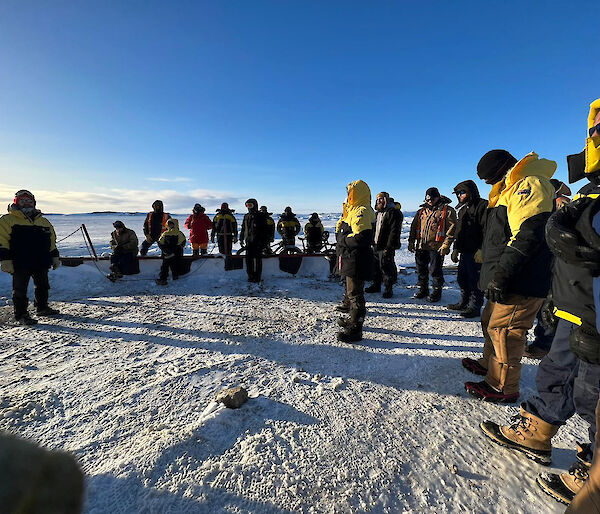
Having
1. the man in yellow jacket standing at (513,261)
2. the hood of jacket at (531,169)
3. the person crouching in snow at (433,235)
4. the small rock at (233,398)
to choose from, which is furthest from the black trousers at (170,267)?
the hood of jacket at (531,169)

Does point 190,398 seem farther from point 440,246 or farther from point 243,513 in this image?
point 440,246

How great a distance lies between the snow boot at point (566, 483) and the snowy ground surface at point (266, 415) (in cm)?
5

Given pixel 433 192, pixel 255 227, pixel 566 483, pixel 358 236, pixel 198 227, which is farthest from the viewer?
pixel 198 227

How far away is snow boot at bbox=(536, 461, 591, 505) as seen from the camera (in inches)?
61.5

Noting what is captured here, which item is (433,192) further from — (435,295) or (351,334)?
(351,334)

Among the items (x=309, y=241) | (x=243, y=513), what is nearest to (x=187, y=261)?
(x=309, y=241)

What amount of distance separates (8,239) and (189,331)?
10.4 ft

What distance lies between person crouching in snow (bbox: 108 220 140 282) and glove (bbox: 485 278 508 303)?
743 centimetres

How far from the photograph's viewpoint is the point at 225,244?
27.1 ft

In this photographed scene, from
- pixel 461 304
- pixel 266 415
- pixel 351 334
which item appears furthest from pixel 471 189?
pixel 266 415

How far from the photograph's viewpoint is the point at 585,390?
1516mm

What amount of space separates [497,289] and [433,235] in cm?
323

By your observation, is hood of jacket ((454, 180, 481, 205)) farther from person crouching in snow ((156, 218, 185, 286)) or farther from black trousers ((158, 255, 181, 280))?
black trousers ((158, 255, 181, 280))

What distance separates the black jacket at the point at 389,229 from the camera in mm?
5461
